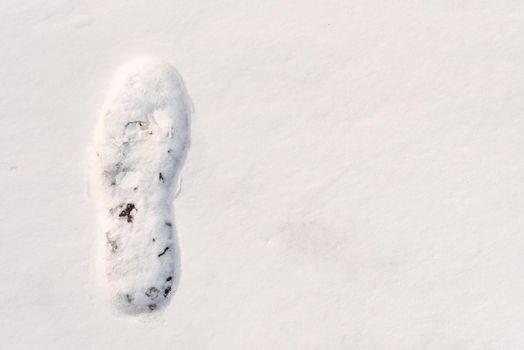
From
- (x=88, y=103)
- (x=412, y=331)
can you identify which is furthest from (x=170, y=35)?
(x=412, y=331)

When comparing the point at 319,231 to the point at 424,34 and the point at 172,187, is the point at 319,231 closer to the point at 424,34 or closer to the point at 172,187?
the point at 172,187

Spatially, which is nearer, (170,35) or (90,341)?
(90,341)

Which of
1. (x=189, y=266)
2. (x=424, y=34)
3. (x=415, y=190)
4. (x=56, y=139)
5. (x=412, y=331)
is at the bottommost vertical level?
(x=412, y=331)
